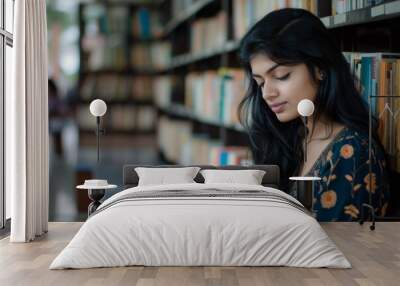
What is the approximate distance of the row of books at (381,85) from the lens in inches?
266

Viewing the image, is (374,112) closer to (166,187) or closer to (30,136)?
(166,187)

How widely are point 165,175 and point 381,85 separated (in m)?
2.41

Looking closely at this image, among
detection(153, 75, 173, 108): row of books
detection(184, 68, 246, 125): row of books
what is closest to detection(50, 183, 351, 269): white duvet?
detection(184, 68, 246, 125): row of books

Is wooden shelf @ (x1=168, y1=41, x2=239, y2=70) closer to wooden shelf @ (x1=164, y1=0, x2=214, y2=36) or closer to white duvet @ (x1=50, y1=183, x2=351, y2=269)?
wooden shelf @ (x1=164, y1=0, x2=214, y2=36)

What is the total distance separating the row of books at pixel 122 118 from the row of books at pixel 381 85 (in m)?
2.18

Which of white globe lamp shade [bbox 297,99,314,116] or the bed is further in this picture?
white globe lamp shade [bbox 297,99,314,116]

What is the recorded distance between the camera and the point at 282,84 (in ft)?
22.3

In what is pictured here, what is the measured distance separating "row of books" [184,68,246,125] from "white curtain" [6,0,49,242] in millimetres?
1630

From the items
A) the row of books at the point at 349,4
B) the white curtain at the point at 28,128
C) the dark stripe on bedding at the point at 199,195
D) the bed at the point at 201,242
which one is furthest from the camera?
the row of books at the point at 349,4

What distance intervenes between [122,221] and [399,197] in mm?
3490

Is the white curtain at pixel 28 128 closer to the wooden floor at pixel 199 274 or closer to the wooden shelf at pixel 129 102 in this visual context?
the wooden floor at pixel 199 274

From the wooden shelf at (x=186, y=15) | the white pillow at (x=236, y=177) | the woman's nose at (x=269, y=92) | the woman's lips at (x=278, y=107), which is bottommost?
the white pillow at (x=236, y=177)

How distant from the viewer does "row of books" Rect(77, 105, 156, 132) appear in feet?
23.0

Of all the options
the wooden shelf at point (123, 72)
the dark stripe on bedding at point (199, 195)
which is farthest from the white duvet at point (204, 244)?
the wooden shelf at point (123, 72)
